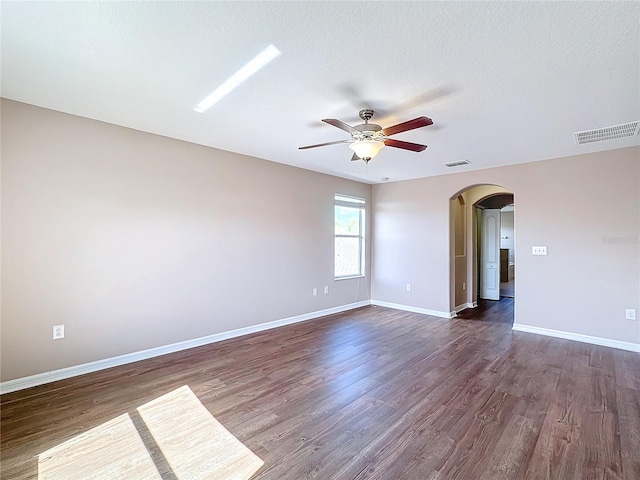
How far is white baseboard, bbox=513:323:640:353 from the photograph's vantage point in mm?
3785

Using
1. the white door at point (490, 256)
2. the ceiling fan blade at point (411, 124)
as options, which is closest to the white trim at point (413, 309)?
the white door at point (490, 256)

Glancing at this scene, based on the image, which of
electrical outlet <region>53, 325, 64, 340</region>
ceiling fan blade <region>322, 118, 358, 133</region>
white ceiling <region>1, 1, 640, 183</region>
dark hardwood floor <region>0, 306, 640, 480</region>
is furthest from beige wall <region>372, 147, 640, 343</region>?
electrical outlet <region>53, 325, 64, 340</region>

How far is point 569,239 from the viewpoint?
424 cm

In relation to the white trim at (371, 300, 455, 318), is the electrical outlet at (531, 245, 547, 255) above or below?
above

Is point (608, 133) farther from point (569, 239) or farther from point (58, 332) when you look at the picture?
point (58, 332)

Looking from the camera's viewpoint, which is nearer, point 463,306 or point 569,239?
point 569,239

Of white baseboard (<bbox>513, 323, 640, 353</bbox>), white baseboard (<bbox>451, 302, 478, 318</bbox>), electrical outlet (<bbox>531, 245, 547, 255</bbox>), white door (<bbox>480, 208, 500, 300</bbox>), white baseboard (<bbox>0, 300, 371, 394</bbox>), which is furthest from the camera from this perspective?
white door (<bbox>480, 208, 500, 300</bbox>)

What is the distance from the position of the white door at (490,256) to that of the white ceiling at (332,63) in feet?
13.1

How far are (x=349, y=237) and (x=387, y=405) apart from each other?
12.6ft

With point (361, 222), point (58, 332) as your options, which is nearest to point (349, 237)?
point (361, 222)

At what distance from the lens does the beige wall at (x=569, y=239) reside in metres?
3.84

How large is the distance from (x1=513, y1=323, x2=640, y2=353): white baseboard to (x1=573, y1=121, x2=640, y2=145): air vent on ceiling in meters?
2.55

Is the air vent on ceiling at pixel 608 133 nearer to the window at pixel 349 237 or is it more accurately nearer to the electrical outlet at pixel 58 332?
the window at pixel 349 237

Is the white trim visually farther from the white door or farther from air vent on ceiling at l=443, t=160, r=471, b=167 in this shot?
air vent on ceiling at l=443, t=160, r=471, b=167
